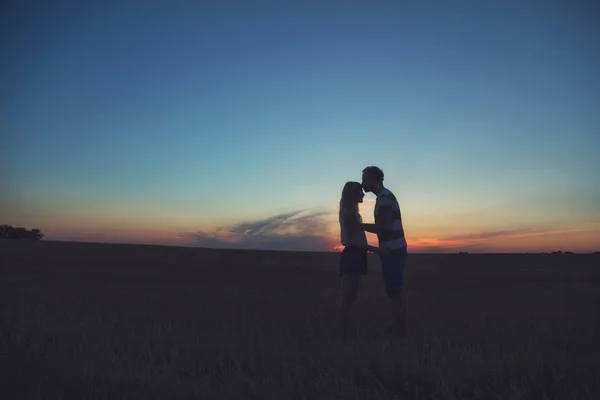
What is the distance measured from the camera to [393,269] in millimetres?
5598

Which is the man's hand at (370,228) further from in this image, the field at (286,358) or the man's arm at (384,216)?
the field at (286,358)

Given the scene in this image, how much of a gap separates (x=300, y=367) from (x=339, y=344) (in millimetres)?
1023

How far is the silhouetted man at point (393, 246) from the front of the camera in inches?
220

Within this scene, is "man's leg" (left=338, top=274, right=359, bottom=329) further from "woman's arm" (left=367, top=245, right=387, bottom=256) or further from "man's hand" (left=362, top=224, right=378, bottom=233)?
"man's hand" (left=362, top=224, right=378, bottom=233)

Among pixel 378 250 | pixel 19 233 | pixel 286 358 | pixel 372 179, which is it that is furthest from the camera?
pixel 19 233

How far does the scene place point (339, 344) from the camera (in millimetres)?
4871

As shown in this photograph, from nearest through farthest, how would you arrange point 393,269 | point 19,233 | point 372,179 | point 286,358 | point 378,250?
point 286,358 < point 393,269 < point 378,250 < point 372,179 < point 19,233

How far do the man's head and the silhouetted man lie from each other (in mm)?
113

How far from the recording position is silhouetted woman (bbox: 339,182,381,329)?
570 cm

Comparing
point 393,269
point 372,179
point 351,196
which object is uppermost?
point 372,179

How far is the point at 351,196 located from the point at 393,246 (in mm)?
807

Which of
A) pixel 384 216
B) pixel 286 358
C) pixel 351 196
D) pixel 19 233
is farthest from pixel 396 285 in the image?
pixel 19 233

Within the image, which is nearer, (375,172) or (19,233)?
(375,172)

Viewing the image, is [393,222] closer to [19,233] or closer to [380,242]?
[380,242]
